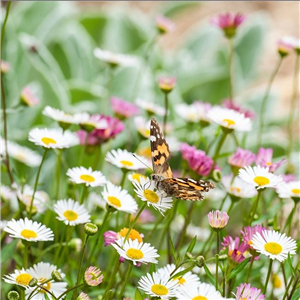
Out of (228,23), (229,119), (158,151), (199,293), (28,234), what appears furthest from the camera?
(228,23)

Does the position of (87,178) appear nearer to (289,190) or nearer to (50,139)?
(50,139)

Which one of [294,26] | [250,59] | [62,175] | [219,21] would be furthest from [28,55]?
[294,26]

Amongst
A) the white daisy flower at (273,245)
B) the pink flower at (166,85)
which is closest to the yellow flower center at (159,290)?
the white daisy flower at (273,245)

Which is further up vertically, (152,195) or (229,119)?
(229,119)

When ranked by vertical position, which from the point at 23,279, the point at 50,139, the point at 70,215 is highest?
the point at 50,139

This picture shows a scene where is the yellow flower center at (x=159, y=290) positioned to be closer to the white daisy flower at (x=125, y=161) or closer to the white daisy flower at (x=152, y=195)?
Answer: the white daisy flower at (x=152, y=195)

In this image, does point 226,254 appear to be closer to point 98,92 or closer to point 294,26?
point 98,92

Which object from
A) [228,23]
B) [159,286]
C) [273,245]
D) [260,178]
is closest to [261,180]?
[260,178]
